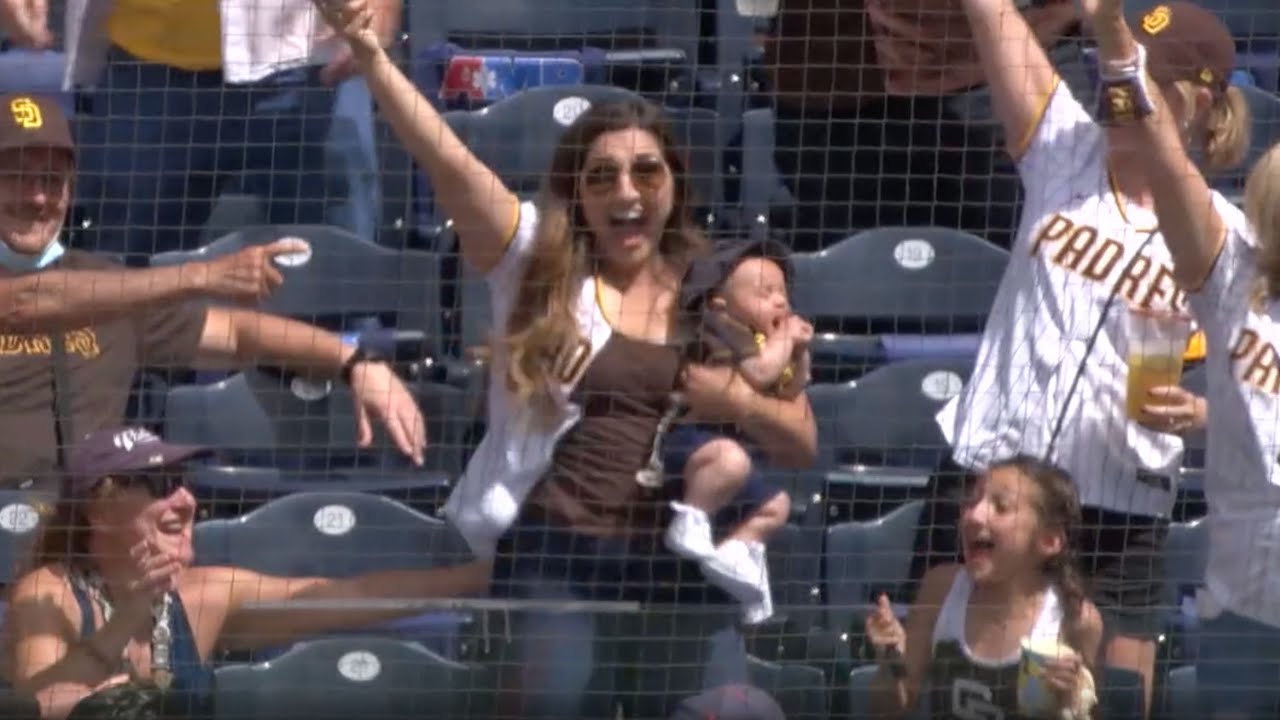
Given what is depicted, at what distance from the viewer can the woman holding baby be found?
402 centimetres

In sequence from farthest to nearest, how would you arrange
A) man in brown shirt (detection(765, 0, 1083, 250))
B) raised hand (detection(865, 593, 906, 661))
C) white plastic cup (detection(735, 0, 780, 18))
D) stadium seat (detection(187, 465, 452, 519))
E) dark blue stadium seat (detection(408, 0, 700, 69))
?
dark blue stadium seat (detection(408, 0, 700, 69)) < white plastic cup (detection(735, 0, 780, 18)) < man in brown shirt (detection(765, 0, 1083, 250)) < stadium seat (detection(187, 465, 452, 519)) < raised hand (detection(865, 593, 906, 661))

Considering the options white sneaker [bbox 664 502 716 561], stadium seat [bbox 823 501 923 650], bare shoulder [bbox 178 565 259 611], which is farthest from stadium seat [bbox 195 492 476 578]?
stadium seat [bbox 823 501 923 650]

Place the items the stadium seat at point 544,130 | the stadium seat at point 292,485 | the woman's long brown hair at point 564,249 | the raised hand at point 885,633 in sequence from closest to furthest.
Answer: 1. the raised hand at point 885,633
2. the woman's long brown hair at point 564,249
3. the stadium seat at point 292,485
4. the stadium seat at point 544,130

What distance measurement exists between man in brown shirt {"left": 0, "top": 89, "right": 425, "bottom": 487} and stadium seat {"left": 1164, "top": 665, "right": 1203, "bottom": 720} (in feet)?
4.07

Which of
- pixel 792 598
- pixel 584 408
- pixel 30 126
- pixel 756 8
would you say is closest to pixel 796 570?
pixel 792 598

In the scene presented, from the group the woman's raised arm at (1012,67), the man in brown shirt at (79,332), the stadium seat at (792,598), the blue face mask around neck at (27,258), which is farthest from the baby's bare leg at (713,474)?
the blue face mask around neck at (27,258)

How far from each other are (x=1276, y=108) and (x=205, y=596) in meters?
2.18

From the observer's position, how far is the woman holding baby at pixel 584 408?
4.02 m

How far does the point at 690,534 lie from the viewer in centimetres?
407

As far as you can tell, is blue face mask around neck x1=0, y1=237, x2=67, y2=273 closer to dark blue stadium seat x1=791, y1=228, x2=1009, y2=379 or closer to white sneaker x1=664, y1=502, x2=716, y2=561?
white sneaker x1=664, y1=502, x2=716, y2=561

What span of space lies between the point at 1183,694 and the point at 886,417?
0.71m

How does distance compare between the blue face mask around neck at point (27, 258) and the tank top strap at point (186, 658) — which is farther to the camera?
the blue face mask around neck at point (27, 258)

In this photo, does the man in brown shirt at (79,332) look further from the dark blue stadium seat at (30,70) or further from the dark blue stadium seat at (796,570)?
the dark blue stadium seat at (796,570)

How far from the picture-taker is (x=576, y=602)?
4.03m
